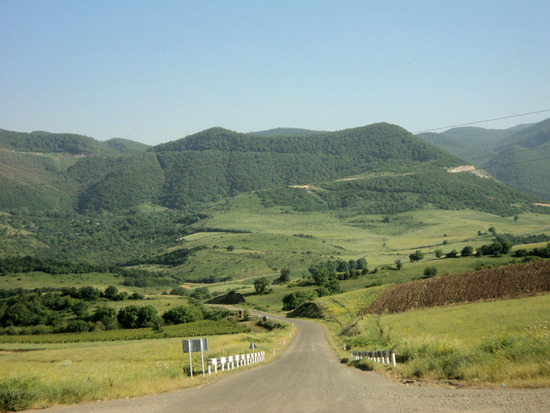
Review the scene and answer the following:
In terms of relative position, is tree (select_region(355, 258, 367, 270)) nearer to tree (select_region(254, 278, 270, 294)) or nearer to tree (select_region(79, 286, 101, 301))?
tree (select_region(254, 278, 270, 294))

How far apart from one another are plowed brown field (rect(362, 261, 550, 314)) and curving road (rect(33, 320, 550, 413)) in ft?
136

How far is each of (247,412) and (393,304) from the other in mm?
59037

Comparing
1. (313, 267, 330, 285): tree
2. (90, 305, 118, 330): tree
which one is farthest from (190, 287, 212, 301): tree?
(90, 305, 118, 330): tree

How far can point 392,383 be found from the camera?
1955cm

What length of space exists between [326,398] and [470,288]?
5387 cm

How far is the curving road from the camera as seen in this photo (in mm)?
13523

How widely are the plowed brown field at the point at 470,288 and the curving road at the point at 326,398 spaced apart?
4130cm

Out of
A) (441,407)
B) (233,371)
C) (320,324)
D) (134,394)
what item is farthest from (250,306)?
(441,407)

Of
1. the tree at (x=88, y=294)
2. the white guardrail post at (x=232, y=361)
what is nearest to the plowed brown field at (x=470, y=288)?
the white guardrail post at (x=232, y=361)

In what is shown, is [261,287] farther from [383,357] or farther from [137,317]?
[383,357]

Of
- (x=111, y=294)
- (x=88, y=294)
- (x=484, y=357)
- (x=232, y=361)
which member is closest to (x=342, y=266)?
(x=111, y=294)

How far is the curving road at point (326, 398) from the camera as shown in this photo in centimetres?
1352

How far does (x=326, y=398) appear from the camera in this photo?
16.5m

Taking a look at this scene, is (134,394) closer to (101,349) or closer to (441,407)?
(441,407)
